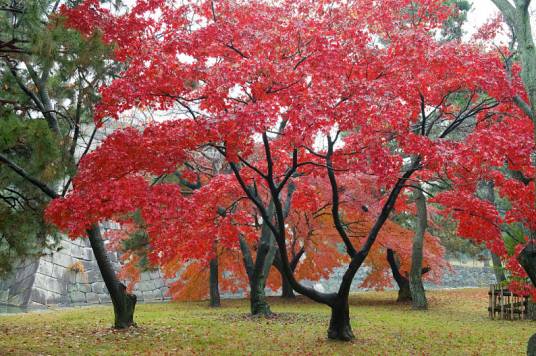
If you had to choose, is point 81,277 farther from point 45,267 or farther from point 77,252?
point 45,267

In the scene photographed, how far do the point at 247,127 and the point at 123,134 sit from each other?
224cm

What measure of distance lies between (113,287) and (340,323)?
4293mm

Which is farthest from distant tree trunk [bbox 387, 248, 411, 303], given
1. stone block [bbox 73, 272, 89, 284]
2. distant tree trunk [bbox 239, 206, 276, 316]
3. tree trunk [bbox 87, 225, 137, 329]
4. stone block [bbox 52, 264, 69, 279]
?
stone block [bbox 52, 264, 69, 279]

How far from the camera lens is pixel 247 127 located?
22.3 ft

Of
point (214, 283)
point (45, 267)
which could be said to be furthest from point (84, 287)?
point (214, 283)

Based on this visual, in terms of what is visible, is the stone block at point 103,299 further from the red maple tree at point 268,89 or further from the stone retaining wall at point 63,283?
the red maple tree at point 268,89

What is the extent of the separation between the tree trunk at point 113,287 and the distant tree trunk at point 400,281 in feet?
35.2

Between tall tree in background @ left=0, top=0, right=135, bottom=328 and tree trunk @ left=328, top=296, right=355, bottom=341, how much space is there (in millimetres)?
3957

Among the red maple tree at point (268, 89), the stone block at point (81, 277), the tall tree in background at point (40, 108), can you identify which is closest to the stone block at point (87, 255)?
the stone block at point (81, 277)

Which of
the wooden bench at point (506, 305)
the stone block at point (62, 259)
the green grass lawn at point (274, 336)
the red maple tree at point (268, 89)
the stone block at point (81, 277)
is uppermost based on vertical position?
the red maple tree at point (268, 89)

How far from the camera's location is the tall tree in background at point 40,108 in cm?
621

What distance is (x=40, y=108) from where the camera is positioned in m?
8.77

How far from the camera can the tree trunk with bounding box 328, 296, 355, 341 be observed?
866 cm

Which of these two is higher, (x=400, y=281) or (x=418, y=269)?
(x=418, y=269)
